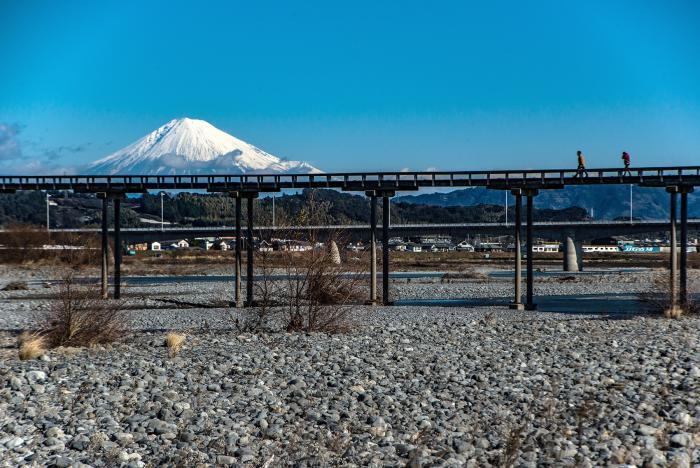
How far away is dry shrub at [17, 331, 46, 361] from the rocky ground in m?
0.44

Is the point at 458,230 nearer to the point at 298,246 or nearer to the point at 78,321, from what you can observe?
the point at 298,246

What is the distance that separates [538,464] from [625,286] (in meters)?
51.4

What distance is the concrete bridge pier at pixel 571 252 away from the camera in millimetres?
100938

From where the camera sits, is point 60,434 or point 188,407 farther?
point 188,407

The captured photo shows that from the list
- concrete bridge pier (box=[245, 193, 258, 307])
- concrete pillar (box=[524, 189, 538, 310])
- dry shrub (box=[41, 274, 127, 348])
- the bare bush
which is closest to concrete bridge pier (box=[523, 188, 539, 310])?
concrete pillar (box=[524, 189, 538, 310])

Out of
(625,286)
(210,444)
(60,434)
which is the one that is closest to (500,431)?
(210,444)

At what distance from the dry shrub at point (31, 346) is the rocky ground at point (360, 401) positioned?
44 centimetres

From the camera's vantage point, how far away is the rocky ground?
13.6 meters

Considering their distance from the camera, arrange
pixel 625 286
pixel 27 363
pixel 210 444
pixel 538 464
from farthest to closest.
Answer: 1. pixel 625 286
2. pixel 27 363
3. pixel 210 444
4. pixel 538 464

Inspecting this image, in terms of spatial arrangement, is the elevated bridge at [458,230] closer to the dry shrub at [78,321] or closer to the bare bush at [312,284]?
the bare bush at [312,284]

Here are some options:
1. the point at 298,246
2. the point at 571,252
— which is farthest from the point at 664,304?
the point at 571,252

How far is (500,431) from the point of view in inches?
581

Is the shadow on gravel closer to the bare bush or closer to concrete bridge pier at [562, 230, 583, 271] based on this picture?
the bare bush

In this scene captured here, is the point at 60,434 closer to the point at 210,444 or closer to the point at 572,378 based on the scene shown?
the point at 210,444
